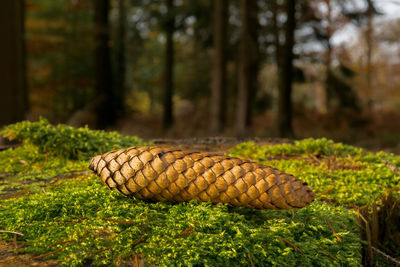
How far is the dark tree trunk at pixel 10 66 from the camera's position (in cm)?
640

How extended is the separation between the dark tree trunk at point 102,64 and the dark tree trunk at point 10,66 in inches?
263

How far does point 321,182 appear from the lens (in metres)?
2.43

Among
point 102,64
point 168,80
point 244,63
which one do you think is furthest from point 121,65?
point 244,63

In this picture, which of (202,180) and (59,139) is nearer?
(202,180)

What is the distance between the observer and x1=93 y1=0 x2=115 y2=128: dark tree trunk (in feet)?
43.0

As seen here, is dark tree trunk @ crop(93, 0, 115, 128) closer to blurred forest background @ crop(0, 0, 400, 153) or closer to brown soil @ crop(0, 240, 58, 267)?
blurred forest background @ crop(0, 0, 400, 153)

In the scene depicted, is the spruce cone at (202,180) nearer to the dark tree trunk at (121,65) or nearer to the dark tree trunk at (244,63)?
the dark tree trunk at (244,63)

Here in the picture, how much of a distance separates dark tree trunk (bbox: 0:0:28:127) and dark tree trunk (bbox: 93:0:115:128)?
6692 mm

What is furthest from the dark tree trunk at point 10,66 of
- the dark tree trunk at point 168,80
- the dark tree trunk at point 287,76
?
the dark tree trunk at point 168,80

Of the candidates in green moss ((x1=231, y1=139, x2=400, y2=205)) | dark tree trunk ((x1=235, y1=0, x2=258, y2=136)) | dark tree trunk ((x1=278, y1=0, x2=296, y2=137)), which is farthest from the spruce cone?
dark tree trunk ((x1=278, y1=0, x2=296, y2=137))

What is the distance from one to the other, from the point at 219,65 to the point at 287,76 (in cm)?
249

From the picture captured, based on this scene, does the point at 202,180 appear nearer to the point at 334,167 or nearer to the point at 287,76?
the point at 334,167

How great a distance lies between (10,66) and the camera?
6559mm

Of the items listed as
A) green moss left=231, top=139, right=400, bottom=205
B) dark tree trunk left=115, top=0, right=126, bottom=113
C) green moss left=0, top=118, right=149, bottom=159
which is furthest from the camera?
dark tree trunk left=115, top=0, right=126, bottom=113
